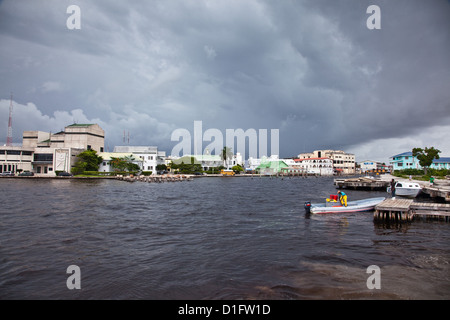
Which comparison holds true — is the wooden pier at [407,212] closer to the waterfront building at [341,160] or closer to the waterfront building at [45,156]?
the waterfront building at [45,156]

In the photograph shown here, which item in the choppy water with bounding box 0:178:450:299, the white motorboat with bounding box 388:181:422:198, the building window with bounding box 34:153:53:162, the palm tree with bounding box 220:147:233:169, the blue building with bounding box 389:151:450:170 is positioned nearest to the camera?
the choppy water with bounding box 0:178:450:299

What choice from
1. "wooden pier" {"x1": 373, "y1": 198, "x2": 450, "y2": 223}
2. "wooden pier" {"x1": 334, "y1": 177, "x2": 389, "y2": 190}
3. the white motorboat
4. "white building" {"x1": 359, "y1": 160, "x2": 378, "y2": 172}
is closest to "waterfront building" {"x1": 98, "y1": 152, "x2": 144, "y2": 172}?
"wooden pier" {"x1": 334, "y1": 177, "x2": 389, "y2": 190}

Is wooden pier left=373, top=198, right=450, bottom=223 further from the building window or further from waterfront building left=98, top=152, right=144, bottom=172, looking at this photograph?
the building window

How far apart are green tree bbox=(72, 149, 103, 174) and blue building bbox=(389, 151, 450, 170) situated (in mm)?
121890

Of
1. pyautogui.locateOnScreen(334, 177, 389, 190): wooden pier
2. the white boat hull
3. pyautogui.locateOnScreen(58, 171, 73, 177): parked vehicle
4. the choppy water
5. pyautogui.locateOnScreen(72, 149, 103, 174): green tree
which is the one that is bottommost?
the choppy water

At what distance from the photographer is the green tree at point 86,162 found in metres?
90.8

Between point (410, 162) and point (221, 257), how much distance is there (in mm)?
120103

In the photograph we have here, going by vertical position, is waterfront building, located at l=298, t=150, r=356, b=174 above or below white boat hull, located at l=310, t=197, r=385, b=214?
above

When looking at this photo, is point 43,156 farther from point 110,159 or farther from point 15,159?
point 110,159

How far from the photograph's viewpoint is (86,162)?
9212 centimetres

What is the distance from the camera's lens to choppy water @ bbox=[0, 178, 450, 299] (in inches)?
344

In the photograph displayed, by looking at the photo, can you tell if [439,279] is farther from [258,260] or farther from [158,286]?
[158,286]
